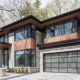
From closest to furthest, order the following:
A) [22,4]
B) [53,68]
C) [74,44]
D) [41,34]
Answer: [74,44] → [53,68] → [41,34] → [22,4]

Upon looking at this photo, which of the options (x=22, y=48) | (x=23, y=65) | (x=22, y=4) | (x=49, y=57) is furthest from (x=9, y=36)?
(x=22, y=4)

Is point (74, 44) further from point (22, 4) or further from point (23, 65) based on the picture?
point (22, 4)

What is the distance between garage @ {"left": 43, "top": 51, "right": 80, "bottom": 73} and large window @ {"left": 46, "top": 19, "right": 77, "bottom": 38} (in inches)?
113

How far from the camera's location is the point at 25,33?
22.4 m

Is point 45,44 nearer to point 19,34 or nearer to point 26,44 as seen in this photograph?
point 26,44

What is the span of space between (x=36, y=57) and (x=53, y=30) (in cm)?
407

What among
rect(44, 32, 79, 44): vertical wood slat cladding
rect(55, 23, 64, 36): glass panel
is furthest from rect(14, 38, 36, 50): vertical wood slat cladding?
rect(55, 23, 64, 36): glass panel

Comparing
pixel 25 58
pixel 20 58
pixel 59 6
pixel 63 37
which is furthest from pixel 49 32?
pixel 59 6

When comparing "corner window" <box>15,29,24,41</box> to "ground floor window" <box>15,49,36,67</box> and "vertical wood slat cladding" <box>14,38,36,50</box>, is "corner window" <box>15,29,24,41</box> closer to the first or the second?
"vertical wood slat cladding" <box>14,38,36,50</box>

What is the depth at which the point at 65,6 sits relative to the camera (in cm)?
3700

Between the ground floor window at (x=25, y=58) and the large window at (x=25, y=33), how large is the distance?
1828 mm

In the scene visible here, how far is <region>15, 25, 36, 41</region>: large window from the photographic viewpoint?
21781mm

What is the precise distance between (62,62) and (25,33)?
6.13m

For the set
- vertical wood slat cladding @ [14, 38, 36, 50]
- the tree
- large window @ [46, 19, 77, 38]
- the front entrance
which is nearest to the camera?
large window @ [46, 19, 77, 38]
